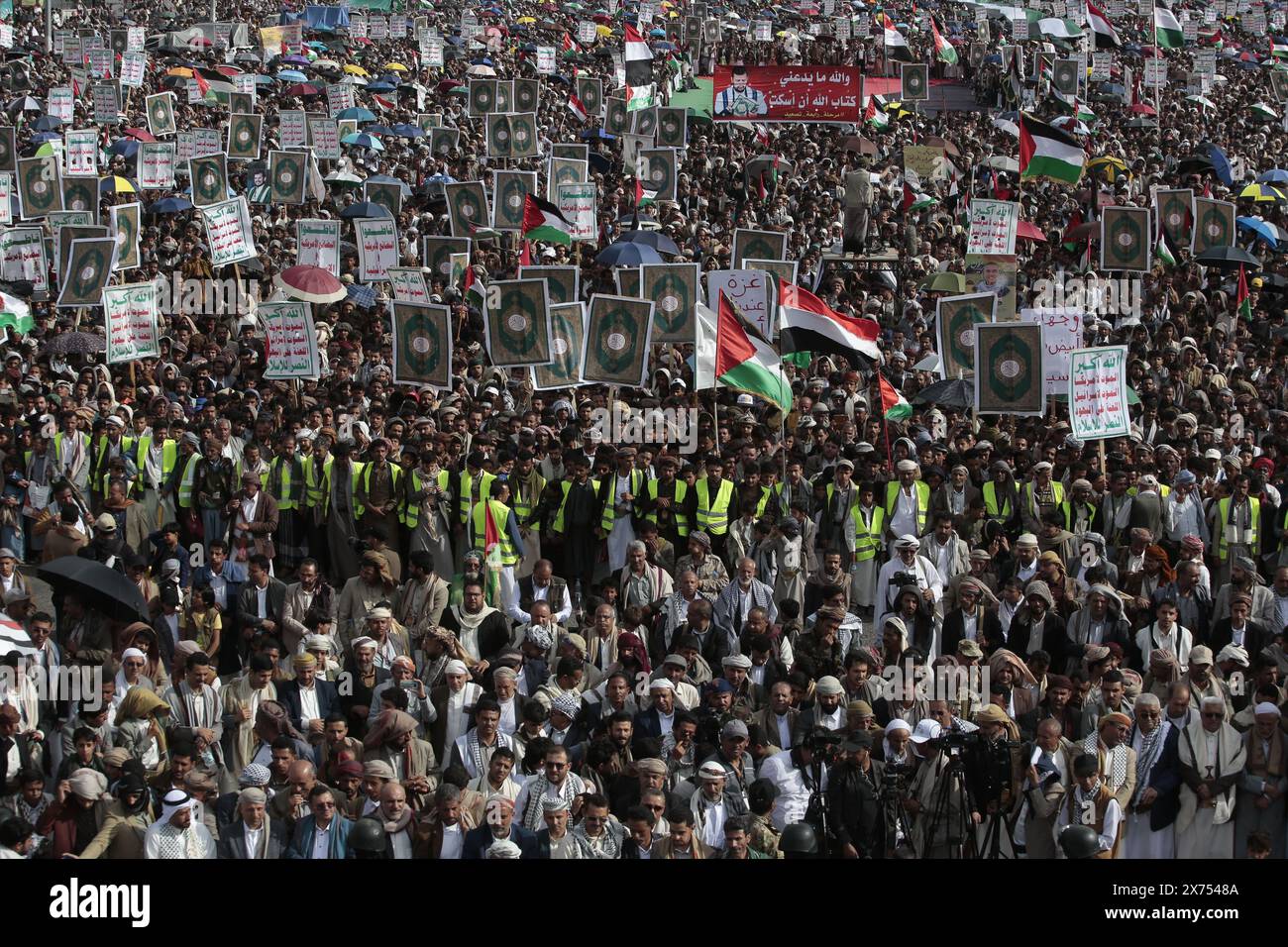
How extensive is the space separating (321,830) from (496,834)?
0.70 metres

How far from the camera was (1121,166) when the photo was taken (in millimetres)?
27719

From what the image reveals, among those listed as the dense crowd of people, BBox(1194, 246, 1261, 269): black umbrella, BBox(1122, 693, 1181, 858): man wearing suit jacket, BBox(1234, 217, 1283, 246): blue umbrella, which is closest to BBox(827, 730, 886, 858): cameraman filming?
the dense crowd of people

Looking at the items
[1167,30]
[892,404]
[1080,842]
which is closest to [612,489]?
[892,404]

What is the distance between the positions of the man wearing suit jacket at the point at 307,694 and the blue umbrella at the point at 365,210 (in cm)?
1386

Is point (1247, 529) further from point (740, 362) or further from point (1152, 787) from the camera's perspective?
point (1152, 787)

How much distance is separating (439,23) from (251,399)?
35551 mm

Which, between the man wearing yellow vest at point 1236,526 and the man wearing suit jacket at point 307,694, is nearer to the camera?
the man wearing suit jacket at point 307,694

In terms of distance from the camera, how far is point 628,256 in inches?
763

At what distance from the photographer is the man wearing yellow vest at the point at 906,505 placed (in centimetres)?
1190

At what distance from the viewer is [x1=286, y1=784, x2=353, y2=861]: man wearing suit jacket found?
7551mm

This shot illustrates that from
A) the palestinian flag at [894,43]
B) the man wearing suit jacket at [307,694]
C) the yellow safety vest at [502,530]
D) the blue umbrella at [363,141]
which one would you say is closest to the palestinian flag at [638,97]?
the blue umbrella at [363,141]

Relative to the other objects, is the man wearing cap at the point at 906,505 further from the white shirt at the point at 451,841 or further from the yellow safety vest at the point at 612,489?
the white shirt at the point at 451,841

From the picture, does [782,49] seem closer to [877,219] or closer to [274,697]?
[877,219]

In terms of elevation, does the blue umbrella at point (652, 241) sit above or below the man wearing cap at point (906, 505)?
below
